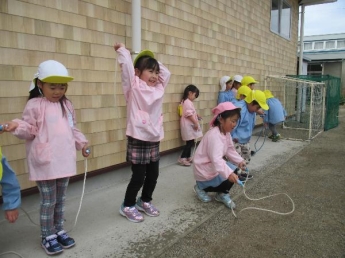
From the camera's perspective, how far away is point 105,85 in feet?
12.8

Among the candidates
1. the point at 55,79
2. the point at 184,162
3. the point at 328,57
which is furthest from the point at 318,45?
the point at 55,79

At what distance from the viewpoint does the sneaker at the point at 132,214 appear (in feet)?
9.84

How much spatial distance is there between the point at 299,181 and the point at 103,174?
8.94 feet

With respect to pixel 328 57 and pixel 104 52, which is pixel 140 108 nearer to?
pixel 104 52

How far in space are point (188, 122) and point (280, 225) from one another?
2532 millimetres

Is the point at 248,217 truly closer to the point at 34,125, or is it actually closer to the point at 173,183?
the point at 173,183

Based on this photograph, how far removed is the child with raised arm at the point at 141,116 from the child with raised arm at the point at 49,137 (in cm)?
54

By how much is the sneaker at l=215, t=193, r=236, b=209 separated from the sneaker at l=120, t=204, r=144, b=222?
97 centimetres

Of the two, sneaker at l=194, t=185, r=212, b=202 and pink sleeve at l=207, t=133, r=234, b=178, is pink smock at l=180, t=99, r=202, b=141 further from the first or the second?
pink sleeve at l=207, t=133, r=234, b=178

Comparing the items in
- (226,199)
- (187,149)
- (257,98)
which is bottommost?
(226,199)

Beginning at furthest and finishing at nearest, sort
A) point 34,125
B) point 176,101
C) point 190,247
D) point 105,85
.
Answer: point 176,101 < point 105,85 < point 190,247 < point 34,125

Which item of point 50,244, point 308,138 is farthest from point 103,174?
point 308,138

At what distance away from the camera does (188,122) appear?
5.21 m

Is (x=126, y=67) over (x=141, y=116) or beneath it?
over
